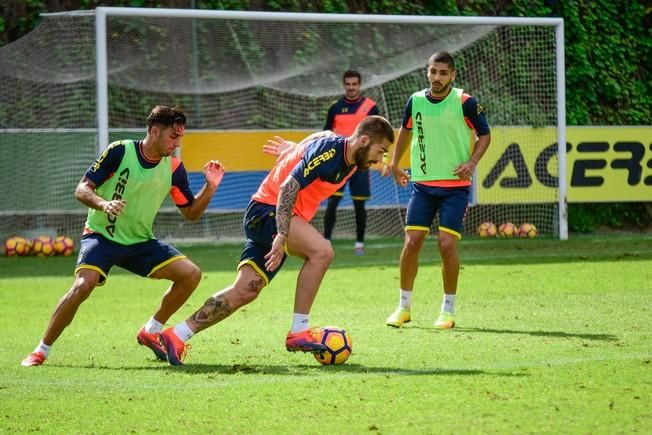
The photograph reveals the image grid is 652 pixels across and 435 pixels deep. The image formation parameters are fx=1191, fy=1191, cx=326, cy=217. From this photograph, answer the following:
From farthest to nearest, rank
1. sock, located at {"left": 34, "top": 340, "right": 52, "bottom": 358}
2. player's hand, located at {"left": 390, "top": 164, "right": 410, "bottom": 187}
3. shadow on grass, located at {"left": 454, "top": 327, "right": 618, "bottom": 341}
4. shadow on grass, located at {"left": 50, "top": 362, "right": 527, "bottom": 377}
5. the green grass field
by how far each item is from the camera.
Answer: player's hand, located at {"left": 390, "top": 164, "right": 410, "bottom": 187}, shadow on grass, located at {"left": 454, "top": 327, "right": 618, "bottom": 341}, sock, located at {"left": 34, "top": 340, "right": 52, "bottom": 358}, shadow on grass, located at {"left": 50, "top": 362, "right": 527, "bottom": 377}, the green grass field

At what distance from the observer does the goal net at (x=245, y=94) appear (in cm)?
1741

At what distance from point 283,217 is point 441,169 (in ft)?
9.09

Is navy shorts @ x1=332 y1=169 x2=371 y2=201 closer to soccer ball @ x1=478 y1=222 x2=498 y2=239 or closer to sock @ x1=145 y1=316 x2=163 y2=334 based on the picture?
soccer ball @ x1=478 y1=222 x2=498 y2=239

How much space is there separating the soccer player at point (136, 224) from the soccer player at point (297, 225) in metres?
0.35

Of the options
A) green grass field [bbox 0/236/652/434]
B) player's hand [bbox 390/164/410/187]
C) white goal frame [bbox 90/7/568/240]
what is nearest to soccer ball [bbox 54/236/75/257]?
white goal frame [bbox 90/7/568/240]

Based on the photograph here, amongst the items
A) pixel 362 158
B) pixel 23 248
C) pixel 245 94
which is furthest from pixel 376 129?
pixel 245 94

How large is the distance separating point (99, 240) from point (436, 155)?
3225 mm

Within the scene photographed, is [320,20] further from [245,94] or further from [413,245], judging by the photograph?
[413,245]

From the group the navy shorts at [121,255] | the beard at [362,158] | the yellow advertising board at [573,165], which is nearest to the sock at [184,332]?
the navy shorts at [121,255]

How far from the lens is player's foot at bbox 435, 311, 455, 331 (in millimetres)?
9648

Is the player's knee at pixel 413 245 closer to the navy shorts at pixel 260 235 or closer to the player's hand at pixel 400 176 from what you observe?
the player's hand at pixel 400 176

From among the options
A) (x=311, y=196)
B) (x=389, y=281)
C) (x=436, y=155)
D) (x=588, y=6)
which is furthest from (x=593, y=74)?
(x=311, y=196)

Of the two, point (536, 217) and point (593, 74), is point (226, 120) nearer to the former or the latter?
point (536, 217)

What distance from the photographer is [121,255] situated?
8.34m
